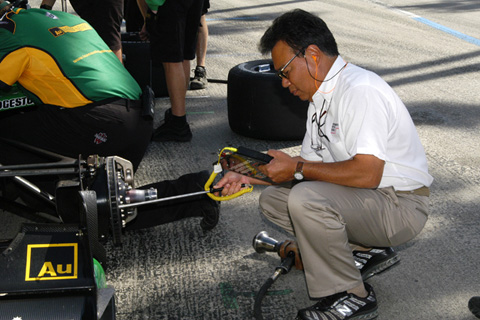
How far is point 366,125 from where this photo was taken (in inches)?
105

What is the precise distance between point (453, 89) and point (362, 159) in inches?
173

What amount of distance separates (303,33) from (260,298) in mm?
1249

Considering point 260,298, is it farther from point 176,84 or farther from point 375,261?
point 176,84

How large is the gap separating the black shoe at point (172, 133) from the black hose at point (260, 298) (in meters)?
2.26

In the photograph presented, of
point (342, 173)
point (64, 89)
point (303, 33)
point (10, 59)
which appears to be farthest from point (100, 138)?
point (342, 173)

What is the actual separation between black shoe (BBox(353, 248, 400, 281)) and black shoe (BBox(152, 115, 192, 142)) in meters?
2.34

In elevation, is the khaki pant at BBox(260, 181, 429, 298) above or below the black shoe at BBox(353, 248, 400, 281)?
above

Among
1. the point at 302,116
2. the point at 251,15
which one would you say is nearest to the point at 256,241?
the point at 302,116

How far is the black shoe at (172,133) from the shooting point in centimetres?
511

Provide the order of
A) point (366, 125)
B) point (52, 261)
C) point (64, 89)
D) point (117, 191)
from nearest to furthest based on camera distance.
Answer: point (52, 261) < point (117, 191) < point (366, 125) < point (64, 89)

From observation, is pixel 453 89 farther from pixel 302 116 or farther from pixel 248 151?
pixel 248 151

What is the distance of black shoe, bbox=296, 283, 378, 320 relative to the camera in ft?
9.21

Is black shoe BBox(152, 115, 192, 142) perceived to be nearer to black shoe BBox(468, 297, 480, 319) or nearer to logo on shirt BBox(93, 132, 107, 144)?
logo on shirt BBox(93, 132, 107, 144)

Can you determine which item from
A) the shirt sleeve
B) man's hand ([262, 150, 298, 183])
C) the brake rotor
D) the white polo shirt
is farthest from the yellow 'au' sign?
the shirt sleeve
